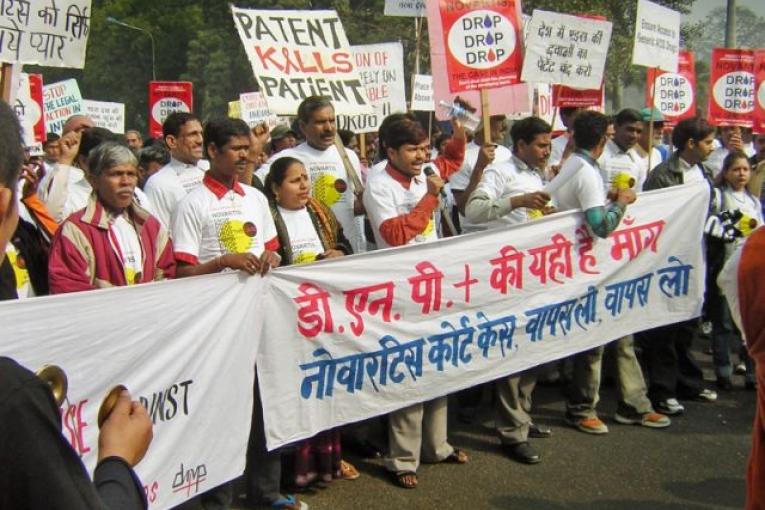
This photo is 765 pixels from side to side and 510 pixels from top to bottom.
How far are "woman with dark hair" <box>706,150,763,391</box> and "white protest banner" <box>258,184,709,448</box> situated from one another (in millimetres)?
294

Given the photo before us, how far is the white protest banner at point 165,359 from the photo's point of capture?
3.40m

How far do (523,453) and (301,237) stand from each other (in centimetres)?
188

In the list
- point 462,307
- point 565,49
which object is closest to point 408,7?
point 565,49

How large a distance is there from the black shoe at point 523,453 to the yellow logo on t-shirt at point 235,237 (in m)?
2.10

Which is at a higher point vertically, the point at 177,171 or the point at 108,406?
the point at 177,171

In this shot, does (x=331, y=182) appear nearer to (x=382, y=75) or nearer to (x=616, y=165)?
(x=616, y=165)

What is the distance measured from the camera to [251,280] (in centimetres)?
420

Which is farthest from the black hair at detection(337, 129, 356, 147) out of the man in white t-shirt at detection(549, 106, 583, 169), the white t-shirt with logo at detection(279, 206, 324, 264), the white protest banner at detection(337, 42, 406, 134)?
the white t-shirt with logo at detection(279, 206, 324, 264)

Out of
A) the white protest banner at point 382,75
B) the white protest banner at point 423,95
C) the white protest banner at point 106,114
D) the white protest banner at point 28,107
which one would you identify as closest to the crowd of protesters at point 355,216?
the white protest banner at point 28,107

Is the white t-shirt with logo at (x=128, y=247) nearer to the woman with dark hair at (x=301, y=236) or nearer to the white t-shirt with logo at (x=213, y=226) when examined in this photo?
the white t-shirt with logo at (x=213, y=226)

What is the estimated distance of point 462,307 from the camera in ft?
16.8

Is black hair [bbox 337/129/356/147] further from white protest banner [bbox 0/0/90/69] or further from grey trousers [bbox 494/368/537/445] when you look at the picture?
grey trousers [bbox 494/368/537/445]

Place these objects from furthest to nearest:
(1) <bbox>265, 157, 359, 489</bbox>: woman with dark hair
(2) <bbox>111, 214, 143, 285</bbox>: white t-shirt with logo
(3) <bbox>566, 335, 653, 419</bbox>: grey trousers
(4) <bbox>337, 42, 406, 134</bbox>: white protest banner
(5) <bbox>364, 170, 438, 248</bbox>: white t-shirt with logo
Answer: (4) <bbox>337, 42, 406, 134</bbox>: white protest banner < (3) <bbox>566, 335, 653, 419</bbox>: grey trousers < (5) <bbox>364, 170, 438, 248</bbox>: white t-shirt with logo < (1) <bbox>265, 157, 359, 489</bbox>: woman with dark hair < (2) <bbox>111, 214, 143, 285</bbox>: white t-shirt with logo

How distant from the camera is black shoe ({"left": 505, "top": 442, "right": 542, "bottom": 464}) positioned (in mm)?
5199
